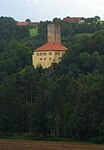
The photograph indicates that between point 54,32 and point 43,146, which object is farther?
point 54,32

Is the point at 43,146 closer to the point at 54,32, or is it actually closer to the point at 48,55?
the point at 48,55

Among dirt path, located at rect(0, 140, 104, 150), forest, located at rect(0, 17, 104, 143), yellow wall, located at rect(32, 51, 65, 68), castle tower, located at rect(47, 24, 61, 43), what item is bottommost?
dirt path, located at rect(0, 140, 104, 150)

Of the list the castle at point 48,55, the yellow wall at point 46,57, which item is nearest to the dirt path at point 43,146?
the castle at point 48,55

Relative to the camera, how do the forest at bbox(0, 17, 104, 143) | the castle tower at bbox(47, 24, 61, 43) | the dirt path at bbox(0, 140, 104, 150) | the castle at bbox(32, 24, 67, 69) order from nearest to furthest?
1. the dirt path at bbox(0, 140, 104, 150)
2. the forest at bbox(0, 17, 104, 143)
3. the castle at bbox(32, 24, 67, 69)
4. the castle tower at bbox(47, 24, 61, 43)

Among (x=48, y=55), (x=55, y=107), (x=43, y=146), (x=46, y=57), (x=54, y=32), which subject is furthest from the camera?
(x=54, y=32)

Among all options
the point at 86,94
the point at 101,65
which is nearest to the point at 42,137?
Result: the point at 86,94

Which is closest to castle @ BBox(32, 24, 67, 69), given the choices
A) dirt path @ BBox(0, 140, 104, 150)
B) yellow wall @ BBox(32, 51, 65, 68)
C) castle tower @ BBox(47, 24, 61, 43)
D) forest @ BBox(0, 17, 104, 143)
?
yellow wall @ BBox(32, 51, 65, 68)

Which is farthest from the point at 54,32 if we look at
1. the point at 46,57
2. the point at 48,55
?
the point at 46,57

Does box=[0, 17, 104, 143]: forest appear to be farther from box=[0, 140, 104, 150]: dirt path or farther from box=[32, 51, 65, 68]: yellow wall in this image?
box=[32, 51, 65, 68]: yellow wall

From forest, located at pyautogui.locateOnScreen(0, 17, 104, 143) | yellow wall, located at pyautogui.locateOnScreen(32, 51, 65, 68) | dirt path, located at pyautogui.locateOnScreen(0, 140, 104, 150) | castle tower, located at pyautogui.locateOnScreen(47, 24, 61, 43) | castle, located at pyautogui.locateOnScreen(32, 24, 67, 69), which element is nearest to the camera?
dirt path, located at pyautogui.locateOnScreen(0, 140, 104, 150)

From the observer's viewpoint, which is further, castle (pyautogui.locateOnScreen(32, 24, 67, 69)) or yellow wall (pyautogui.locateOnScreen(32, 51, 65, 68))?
yellow wall (pyautogui.locateOnScreen(32, 51, 65, 68))
